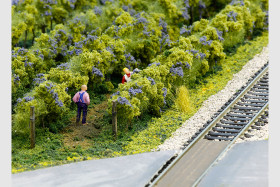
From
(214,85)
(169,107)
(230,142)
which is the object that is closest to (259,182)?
(230,142)

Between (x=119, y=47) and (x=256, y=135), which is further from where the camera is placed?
(x=119, y=47)

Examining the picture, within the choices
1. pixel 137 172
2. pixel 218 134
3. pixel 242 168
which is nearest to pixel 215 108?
pixel 218 134

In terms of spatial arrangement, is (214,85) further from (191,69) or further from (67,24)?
(67,24)

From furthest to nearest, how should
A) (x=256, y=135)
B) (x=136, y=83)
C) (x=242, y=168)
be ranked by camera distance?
(x=136, y=83) → (x=256, y=135) → (x=242, y=168)

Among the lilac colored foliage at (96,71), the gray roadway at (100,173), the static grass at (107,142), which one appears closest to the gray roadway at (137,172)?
the gray roadway at (100,173)

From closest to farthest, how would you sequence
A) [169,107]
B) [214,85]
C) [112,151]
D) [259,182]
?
[259,182], [112,151], [169,107], [214,85]

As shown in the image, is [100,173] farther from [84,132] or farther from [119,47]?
[119,47]
